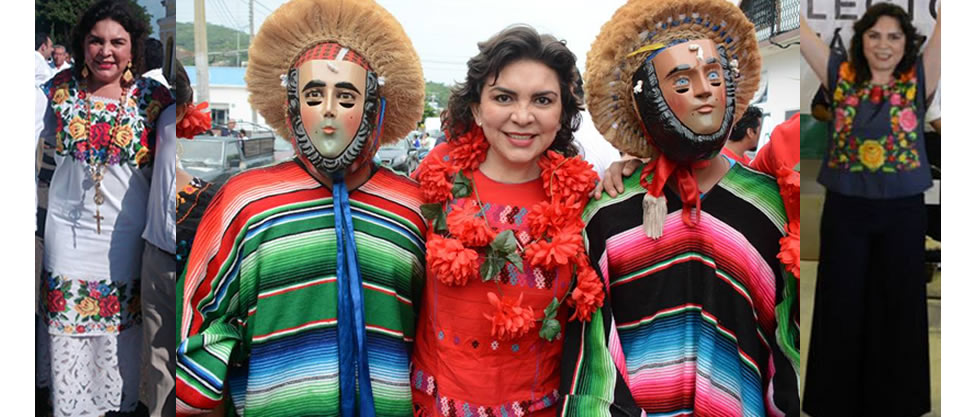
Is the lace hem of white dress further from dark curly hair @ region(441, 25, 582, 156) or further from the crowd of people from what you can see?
dark curly hair @ region(441, 25, 582, 156)

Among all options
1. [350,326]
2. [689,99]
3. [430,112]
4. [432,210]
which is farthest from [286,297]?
[430,112]

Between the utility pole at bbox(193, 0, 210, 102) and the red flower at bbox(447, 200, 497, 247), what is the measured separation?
1405 mm

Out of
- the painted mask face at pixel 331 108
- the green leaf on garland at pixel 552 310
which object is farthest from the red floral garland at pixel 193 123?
the green leaf on garland at pixel 552 310

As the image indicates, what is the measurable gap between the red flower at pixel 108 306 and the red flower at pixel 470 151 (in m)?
1.59

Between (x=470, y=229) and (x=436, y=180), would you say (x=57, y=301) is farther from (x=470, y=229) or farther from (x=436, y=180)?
(x=470, y=229)

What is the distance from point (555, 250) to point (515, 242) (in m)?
0.15

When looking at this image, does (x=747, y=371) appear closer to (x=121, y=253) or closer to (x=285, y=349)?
(x=285, y=349)

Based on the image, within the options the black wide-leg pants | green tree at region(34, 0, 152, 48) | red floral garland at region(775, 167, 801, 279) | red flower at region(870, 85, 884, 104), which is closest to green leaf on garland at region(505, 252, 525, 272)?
red floral garland at region(775, 167, 801, 279)

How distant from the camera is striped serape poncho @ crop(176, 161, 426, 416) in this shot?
2.27m

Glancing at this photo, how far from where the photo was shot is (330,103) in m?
2.25

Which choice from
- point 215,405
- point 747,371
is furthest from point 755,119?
point 215,405

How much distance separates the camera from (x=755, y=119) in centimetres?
384

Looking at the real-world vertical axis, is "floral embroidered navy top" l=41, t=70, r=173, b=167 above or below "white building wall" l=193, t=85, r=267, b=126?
below

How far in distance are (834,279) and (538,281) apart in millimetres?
1133
